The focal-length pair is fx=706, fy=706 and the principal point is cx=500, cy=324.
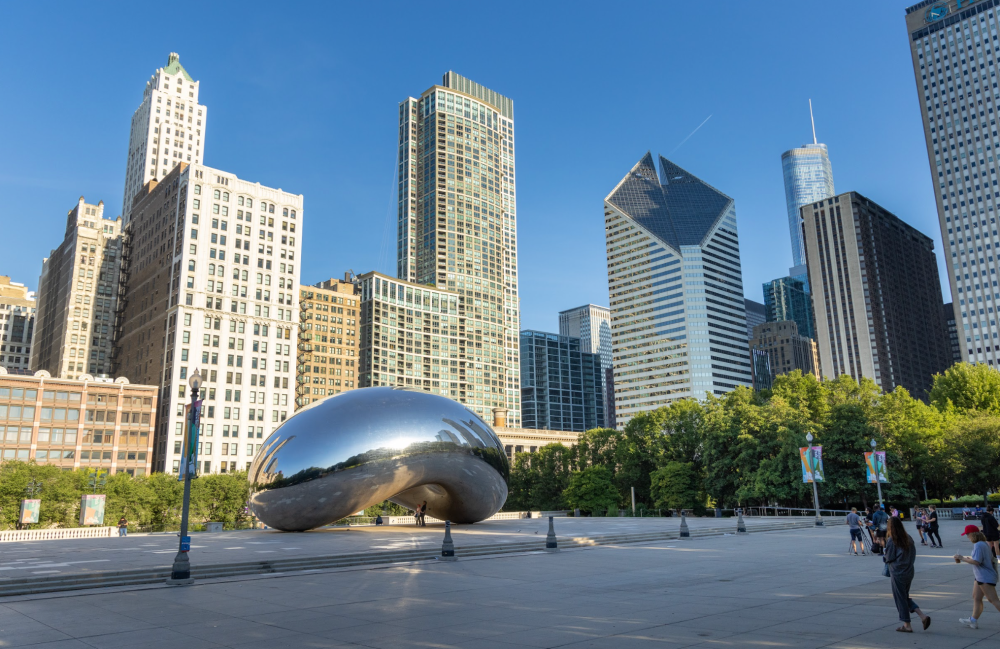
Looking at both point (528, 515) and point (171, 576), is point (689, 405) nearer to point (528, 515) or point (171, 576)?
point (528, 515)

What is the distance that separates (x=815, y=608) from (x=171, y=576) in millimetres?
15016

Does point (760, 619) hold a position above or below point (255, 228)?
below

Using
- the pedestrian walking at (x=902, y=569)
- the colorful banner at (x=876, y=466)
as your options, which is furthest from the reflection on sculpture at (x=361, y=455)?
the colorful banner at (x=876, y=466)

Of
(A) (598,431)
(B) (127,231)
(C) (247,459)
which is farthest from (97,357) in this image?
(A) (598,431)

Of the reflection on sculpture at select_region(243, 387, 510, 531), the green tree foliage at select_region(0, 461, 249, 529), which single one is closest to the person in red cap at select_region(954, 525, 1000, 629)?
the reflection on sculpture at select_region(243, 387, 510, 531)

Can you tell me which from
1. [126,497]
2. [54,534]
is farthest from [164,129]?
[54,534]

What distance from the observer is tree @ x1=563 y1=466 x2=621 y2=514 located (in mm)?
Result: 67375

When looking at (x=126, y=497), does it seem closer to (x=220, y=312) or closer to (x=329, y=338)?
(x=220, y=312)

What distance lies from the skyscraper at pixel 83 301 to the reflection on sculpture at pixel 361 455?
131 metres

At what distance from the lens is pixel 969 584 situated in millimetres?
15125

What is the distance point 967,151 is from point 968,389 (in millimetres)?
101998

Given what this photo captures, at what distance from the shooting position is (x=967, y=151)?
500 ft

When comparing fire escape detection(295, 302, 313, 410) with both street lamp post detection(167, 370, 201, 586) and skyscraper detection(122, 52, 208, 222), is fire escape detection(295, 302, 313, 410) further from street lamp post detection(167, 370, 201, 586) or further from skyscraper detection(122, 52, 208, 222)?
street lamp post detection(167, 370, 201, 586)

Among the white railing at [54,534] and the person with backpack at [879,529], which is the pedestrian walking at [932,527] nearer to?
the person with backpack at [879,529]
